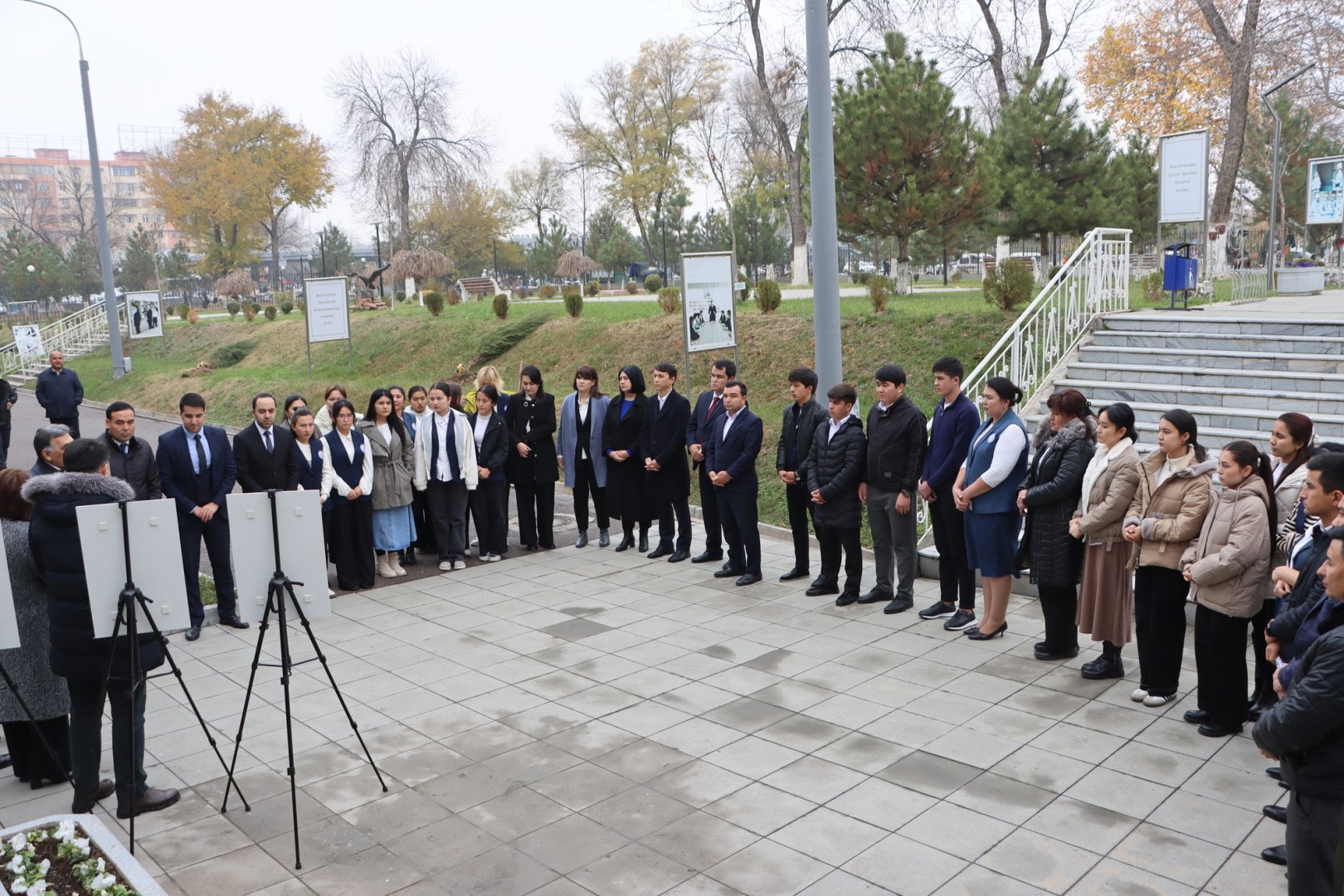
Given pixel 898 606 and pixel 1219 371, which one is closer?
pixel 898 606

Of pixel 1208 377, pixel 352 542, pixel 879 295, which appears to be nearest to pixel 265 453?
pixel 352 542

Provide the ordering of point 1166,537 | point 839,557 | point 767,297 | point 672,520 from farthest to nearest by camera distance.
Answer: point 767,297 < point 672,520 < point 839,557 < point 1166,537

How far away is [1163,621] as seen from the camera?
6.12 meters

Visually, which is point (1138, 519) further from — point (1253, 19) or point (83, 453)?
point (1253, 19)

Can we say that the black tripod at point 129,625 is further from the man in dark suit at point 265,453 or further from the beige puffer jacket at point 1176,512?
the beige puffer jacket at point 1176,512

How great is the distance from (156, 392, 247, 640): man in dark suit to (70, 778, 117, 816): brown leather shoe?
9.11ft

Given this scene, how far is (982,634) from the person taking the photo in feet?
24.9

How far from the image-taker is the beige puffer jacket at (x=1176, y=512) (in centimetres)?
579

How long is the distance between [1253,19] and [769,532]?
19.8 metres

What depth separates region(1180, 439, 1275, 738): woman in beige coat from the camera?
5355 millimetres

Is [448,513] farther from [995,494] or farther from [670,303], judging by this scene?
[670,303]

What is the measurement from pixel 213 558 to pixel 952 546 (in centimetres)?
609

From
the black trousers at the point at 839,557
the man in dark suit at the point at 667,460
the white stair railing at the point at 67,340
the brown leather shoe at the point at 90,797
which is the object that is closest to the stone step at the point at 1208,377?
the black trousers at the point at 839,557

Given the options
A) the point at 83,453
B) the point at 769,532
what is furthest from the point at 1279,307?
the point at 83,453
